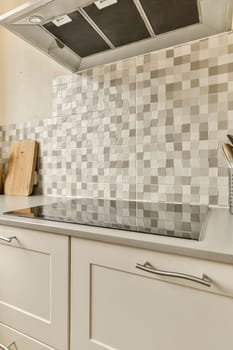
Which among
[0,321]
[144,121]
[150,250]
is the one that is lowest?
[0,321]

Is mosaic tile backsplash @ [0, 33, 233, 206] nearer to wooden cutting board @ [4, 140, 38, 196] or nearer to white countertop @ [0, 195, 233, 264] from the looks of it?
wooden cutting board @ [4, 140, 38, 196]

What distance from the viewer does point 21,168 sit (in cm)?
159

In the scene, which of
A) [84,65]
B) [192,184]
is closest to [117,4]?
[84,65]

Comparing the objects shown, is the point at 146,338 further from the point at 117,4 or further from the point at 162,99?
the point at 117,4

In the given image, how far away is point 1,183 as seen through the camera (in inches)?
65.9

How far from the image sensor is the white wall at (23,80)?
1.56 metres

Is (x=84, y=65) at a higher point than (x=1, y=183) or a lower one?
higher

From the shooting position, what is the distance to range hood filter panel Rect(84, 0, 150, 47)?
95 cm

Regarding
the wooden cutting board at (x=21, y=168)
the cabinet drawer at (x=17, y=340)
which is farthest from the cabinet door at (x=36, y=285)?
the wooden cutting board at (x=21, y=168)

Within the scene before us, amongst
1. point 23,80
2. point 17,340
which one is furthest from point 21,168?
point 17,340

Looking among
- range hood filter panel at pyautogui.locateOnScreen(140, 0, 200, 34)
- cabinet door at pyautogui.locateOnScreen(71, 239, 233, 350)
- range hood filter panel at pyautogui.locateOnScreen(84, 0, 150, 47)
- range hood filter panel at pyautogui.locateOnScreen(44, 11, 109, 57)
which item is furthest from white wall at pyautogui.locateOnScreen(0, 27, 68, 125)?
cabinet door at pyautogui.locateOnScreen(71, 239, 233, 350)

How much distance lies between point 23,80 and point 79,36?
694 millimetres

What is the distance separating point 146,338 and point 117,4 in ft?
3.52

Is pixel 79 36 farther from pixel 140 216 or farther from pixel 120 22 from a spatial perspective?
pixel 140 216
